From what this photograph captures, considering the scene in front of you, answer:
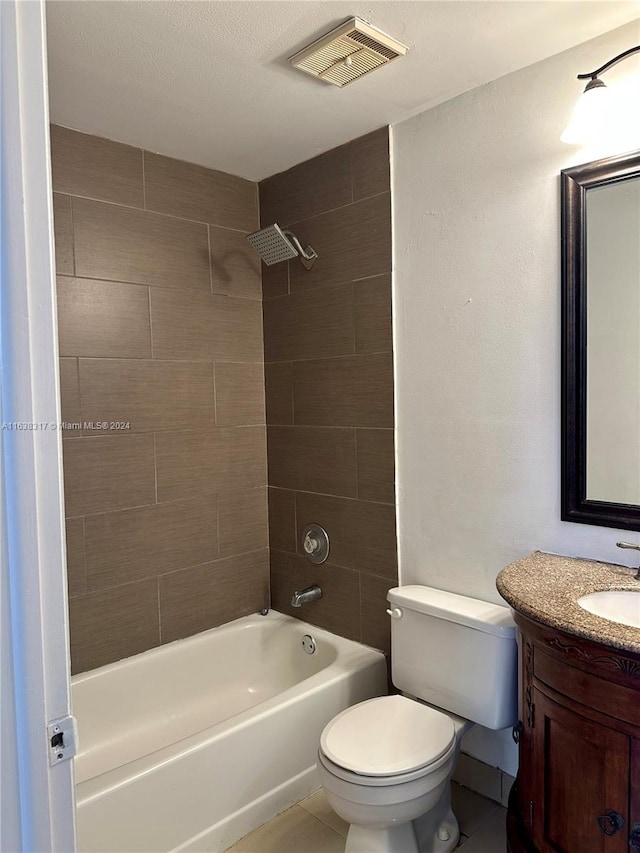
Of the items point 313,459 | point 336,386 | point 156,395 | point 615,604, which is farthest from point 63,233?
point 615,604

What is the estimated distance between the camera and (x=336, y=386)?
2.61 metres

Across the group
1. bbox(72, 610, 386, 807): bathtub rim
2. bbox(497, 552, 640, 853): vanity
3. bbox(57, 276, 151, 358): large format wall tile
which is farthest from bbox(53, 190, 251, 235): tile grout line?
bbox(497, 552, 640, 853): vanity

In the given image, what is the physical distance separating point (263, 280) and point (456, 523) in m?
1.52

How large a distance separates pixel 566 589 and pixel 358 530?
3.58 ft

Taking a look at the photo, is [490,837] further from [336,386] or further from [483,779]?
[336,386]

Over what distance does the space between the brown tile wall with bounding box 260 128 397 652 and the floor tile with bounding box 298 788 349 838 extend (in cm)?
60

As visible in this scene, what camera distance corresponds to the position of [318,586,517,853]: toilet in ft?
5.60

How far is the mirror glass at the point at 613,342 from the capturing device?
5.72ft

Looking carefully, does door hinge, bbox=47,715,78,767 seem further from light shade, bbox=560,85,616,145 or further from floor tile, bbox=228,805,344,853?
light shade, bbox=560,85,616,145

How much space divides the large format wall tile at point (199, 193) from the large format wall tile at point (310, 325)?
0.44 m

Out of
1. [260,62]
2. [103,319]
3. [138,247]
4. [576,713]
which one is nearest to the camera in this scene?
[576,713]

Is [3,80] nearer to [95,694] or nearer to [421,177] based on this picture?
[421,177]

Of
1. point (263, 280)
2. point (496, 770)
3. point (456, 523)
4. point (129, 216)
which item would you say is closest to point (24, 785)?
point (456, 523)

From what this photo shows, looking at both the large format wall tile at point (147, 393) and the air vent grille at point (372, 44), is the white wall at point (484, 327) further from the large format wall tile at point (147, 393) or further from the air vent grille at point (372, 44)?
the large format wall tile at point (147, 393)
